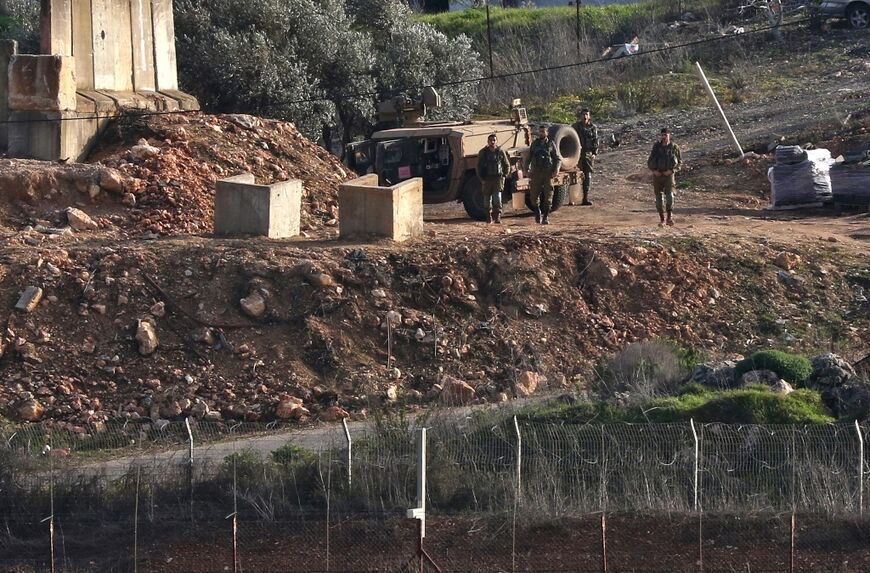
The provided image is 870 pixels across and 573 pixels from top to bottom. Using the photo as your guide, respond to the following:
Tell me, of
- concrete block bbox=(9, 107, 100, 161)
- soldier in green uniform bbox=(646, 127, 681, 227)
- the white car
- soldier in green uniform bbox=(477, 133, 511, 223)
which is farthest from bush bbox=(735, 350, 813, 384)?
the white car

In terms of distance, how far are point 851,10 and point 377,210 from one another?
73.7 feet

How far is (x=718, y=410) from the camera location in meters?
12.6

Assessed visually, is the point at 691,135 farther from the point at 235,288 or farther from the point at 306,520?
the point at 306,520

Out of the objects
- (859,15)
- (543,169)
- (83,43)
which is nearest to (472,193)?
(543,169)

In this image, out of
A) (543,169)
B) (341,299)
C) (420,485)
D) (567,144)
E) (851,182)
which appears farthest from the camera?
(851,182)

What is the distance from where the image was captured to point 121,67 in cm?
2172

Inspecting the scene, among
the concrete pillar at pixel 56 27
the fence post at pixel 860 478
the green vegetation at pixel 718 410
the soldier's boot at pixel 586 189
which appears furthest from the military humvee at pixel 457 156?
the fence post at pixel 860 478

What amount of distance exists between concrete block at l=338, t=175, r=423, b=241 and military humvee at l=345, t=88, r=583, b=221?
3.38m

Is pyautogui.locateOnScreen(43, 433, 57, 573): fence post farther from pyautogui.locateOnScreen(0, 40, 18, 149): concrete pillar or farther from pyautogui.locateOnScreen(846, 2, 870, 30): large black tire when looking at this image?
pyautogui.locateOnScreen(846, 2, 870, 30): large black tire

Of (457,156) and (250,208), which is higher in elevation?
(457,156)

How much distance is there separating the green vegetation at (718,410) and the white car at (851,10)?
24.9 metres

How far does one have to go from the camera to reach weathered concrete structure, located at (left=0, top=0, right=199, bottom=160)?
776 inches

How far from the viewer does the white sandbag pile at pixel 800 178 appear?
2267 centimetres

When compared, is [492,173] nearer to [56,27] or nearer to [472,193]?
[472,193]
